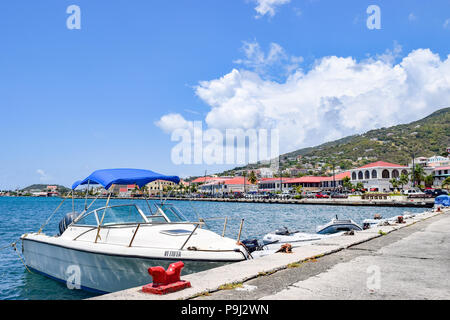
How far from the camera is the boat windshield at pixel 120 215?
9945mm

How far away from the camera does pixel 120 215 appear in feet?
33.2

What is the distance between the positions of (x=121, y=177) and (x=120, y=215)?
1.19m

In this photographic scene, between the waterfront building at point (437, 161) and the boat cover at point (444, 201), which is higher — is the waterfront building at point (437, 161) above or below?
above

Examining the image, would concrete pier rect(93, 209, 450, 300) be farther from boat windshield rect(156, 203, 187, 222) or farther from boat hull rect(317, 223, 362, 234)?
boat hull rect(317, 223, 362, 234)

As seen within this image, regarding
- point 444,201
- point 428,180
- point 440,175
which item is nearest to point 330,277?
point 444,201

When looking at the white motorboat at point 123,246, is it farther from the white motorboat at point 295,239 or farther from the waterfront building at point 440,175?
the waterfront building at point 440,175

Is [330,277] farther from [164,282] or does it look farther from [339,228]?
[339,228]

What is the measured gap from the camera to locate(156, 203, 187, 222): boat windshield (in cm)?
1098

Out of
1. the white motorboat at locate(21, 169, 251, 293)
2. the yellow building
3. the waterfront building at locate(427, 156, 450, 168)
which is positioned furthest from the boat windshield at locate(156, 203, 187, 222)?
the waterfront building at locate(427, 156, 450, 168)

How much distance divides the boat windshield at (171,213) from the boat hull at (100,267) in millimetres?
2679

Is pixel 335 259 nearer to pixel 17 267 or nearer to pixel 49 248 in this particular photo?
pixel 49 248

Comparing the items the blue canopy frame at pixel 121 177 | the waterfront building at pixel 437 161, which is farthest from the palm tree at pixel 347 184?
the blue canopy frame at pixel 121 177

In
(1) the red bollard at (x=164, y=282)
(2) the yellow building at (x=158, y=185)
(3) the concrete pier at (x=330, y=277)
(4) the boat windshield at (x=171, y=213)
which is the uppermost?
(2) the yellow building at (x=158, y=185)
